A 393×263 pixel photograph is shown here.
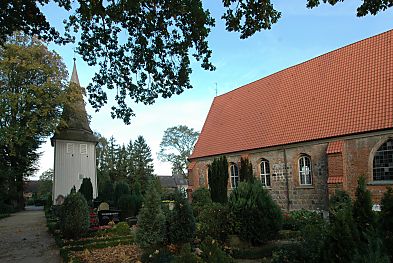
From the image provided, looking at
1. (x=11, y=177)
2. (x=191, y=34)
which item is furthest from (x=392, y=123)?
(x=11, y=177)

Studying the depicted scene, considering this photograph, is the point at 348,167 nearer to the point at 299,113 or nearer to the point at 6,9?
the point at 299,113

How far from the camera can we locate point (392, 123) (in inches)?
572

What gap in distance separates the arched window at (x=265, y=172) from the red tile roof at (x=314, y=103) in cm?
116

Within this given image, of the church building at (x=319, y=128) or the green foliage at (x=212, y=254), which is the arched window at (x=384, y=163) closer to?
the church building at (x=319, y=128)

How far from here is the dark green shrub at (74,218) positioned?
1229 centimetres

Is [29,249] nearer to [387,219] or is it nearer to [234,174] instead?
[387,219]

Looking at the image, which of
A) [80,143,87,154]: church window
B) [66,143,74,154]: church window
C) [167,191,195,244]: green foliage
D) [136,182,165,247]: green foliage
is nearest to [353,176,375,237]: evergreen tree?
[167,191,195,244]: green foliage

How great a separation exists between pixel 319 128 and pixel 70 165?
23594mm

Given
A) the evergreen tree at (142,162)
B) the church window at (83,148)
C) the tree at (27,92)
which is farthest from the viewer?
the evergreen tree at (142,162)

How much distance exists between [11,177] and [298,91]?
89.5 feet

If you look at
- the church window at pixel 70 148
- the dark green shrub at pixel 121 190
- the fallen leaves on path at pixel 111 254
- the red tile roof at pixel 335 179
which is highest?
the church window at pixel 70 148

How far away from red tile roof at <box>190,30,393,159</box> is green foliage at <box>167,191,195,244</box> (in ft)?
34.2

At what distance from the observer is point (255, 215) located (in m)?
9.14

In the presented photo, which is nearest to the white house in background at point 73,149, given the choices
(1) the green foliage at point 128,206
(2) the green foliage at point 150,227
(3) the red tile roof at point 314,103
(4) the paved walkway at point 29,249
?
(3) the red tile roof at point 314,103
